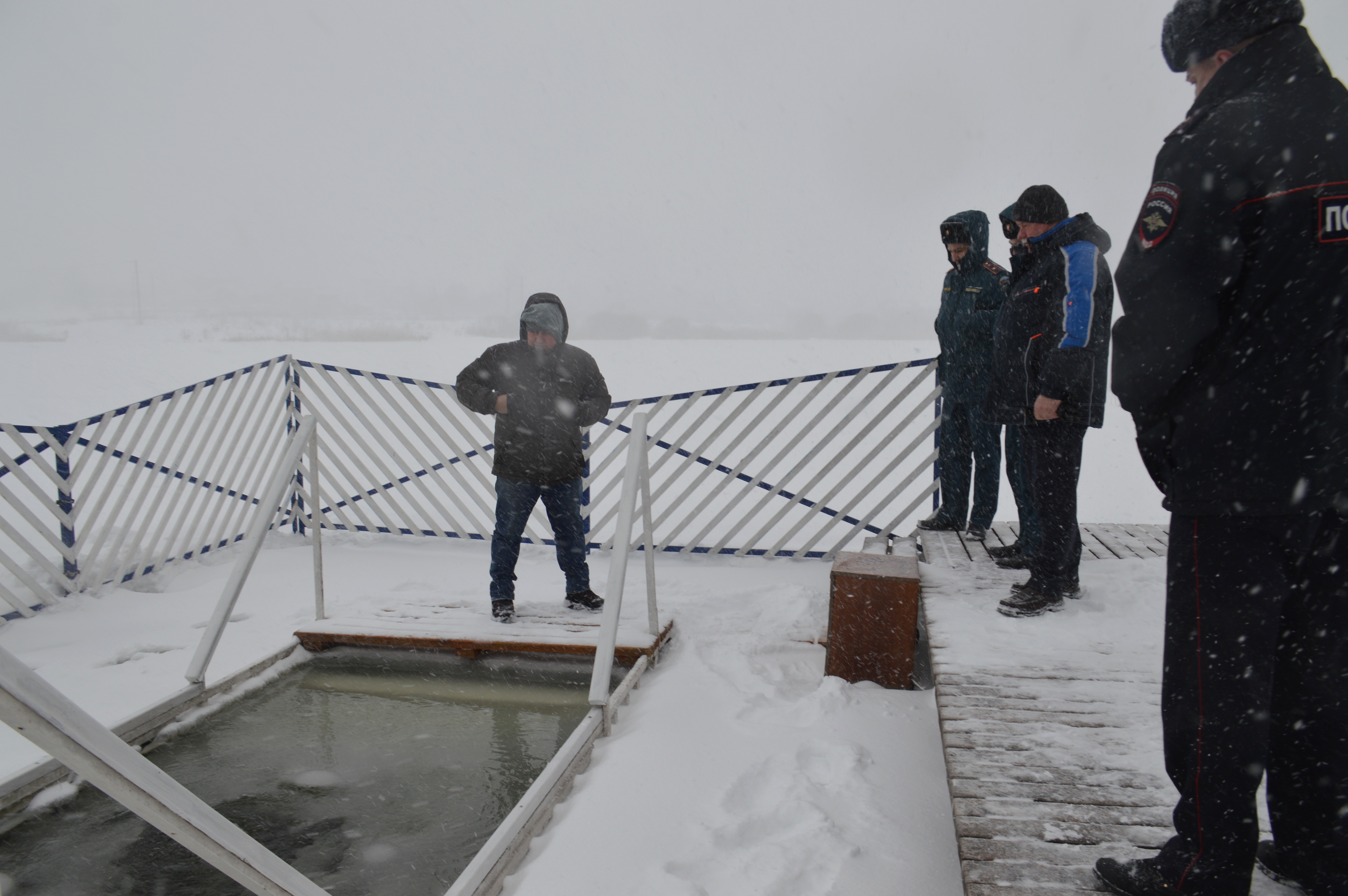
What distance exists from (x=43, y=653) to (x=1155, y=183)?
14.6ft

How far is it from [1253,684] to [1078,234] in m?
1.88

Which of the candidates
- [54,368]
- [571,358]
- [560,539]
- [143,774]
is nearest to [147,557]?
[560,539]

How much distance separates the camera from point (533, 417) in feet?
11.4

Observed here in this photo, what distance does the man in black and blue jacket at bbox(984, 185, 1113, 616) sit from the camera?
2.57 m

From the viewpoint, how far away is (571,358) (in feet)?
11.8

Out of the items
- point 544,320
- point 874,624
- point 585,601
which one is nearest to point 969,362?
point 874,624

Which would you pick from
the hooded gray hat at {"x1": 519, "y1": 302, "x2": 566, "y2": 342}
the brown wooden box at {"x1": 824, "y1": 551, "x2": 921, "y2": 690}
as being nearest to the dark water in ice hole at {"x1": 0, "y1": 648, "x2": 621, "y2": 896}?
the brown wooden box at {"x1": 824, "y1": 551, "x2": 921, "y2": 690}

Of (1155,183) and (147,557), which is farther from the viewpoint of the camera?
(147,557)

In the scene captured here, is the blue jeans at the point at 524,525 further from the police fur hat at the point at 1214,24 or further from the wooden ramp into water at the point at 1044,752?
the police fur hat at the point at 1214,24

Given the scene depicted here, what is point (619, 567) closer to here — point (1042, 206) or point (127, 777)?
point (127, 777)

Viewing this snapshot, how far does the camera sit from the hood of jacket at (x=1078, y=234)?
8.64 feet

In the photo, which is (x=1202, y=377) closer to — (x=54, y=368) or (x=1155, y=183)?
(x=1155, y=183)

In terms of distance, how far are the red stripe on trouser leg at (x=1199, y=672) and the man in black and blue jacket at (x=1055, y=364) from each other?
145cm

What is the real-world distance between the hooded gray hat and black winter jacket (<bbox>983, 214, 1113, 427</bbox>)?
74.8 inches
